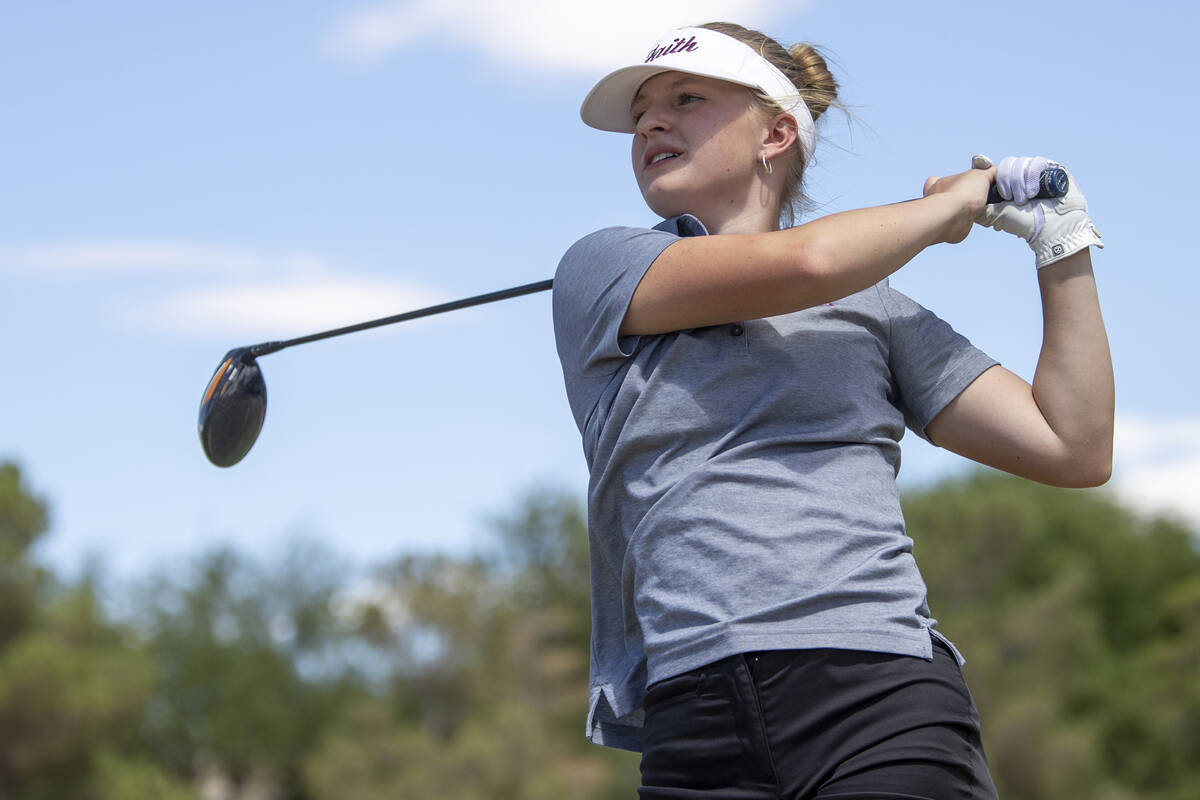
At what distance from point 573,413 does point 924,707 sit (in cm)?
75

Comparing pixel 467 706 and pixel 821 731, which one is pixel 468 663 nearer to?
pixel 467 706

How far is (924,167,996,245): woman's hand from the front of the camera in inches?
88.4

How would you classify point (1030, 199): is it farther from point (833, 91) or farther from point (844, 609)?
point (844, 609)

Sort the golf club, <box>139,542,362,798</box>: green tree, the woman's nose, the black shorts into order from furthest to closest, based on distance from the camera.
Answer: <box>139,542,362,798</box>: green tree → the golf club → the woman's nose → the black shorts

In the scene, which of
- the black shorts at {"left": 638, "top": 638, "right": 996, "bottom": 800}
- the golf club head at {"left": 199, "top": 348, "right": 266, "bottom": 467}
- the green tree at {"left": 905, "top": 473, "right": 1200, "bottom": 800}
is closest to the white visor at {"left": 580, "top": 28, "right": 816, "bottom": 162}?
the golf club head at {"left": 199, "top": 348, "right": 266, "bottom": 467}

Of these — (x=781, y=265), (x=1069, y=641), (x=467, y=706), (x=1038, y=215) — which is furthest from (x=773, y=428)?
(x=467, y=706)

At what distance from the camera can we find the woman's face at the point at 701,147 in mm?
2428

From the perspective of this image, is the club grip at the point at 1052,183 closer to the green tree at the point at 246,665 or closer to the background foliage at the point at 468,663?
the background foliage at the point at 468,663

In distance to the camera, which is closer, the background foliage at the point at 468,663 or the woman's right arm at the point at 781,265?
the woman's right arm at the point at 781,265

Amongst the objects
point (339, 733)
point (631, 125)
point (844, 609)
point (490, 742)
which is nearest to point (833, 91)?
point (631, 125)

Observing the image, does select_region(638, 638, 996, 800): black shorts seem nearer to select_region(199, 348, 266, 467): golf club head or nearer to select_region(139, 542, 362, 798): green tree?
select_region(199, 348, 266, 467): golf club head

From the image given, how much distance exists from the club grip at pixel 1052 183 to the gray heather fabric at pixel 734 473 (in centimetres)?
30

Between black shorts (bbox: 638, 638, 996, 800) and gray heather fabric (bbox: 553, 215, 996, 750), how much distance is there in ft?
0.12

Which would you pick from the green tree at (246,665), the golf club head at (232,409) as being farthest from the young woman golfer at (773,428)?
the green tree at (246,665)
